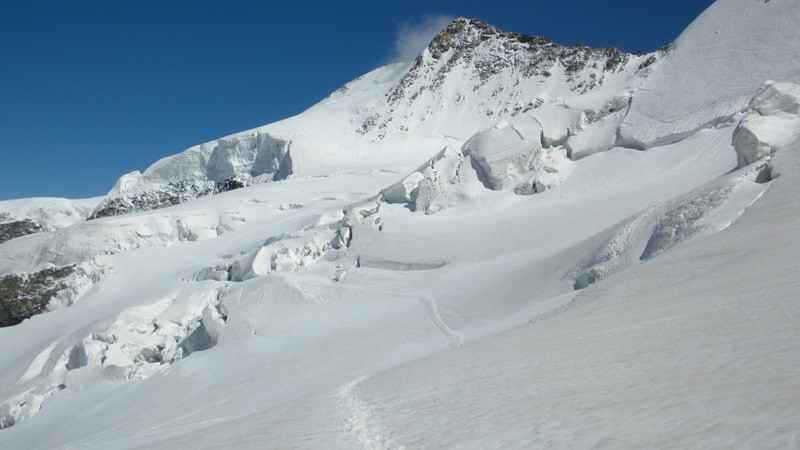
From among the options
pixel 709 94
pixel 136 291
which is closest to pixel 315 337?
pixel 136 291

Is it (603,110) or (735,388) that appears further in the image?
(603,110)

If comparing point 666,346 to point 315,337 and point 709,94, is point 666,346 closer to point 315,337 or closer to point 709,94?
point 315,337

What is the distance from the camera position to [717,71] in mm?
23906

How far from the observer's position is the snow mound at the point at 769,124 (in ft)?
46.6

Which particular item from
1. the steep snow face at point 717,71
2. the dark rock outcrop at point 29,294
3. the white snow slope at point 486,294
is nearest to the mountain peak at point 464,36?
the white snow slope at point 486,294

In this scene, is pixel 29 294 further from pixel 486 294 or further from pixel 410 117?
pixel 410 117

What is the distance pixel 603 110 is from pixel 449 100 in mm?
29564

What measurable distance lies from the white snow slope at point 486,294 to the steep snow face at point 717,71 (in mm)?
116

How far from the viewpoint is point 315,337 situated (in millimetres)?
16812

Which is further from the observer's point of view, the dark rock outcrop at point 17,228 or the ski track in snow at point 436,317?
the dark rock outcrop at point 17,228

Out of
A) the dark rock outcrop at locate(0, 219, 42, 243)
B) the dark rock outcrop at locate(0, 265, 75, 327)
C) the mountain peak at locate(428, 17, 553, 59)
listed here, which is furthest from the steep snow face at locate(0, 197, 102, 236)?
the mountain peak at locate(428, 17, 553, 59)

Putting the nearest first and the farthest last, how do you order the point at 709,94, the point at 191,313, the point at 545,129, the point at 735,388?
the point at 735,388 → the point at 191,313 → the point at 709,94 → the point at 545,129

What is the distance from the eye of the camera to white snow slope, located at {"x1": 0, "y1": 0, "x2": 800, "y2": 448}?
4.16 metres

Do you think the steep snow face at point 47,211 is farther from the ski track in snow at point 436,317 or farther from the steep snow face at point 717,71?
the steep snow face at point 717,71
